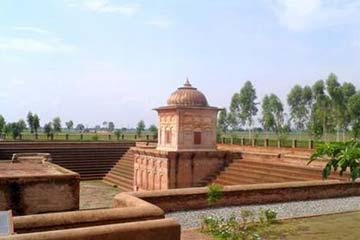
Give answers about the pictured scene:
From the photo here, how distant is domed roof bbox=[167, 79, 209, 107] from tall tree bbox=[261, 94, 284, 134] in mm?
23921

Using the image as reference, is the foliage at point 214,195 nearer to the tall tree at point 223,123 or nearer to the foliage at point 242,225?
the foliage at point 242,225

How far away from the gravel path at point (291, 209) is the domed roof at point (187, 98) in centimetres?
1165

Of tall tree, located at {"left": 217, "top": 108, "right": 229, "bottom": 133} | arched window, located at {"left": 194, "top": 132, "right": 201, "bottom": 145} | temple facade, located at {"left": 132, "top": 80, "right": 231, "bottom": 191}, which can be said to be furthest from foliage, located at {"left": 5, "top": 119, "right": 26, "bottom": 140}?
arched window, located at {"left": 194, "top": 132, "right": 201, "bottom": 145}

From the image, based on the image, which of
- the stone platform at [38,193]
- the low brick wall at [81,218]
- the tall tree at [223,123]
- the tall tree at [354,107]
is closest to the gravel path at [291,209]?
the low brick wall at [81,218]

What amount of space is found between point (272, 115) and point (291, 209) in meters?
35.7

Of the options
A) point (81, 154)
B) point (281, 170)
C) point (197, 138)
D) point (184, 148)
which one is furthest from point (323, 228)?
point (81, 154)

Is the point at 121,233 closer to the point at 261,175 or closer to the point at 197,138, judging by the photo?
the point at 261,175

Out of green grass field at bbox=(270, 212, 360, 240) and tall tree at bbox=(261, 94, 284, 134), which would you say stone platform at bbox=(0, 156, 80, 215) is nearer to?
green grass field at bbox=(270, 212, 360, 240)

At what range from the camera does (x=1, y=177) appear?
11961 millimetres

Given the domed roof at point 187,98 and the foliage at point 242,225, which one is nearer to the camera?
the foliage at point 242,225

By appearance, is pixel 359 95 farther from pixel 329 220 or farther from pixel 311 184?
pixel 329 220

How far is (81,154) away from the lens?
31.8 meters

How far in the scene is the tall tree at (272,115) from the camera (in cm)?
4584

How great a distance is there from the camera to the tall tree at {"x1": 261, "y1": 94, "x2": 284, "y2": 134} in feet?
150
